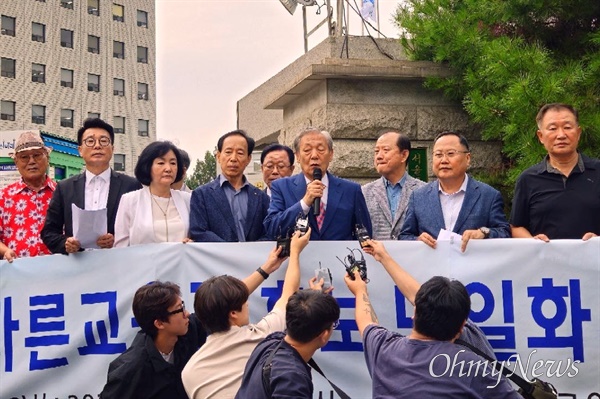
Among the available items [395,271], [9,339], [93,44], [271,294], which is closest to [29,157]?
[9,339]

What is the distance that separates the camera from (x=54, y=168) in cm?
2619

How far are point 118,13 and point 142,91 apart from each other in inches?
223

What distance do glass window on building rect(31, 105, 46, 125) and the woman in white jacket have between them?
47.8m

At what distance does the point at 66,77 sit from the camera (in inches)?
2051

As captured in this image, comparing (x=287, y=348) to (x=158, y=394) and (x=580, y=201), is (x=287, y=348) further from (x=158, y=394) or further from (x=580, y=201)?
(x=580, y=201)

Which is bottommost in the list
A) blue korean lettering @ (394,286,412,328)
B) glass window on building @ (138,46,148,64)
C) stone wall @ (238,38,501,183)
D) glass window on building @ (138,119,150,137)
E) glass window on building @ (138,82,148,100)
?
blue korean lettering @ (394,286,412,328)

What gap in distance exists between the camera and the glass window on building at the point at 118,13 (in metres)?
55.5

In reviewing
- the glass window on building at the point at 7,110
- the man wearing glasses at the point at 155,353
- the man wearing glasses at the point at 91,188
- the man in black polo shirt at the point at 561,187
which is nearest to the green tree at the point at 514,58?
the man in black polo shirt at the point at 561,187

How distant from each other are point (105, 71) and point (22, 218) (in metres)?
51.1

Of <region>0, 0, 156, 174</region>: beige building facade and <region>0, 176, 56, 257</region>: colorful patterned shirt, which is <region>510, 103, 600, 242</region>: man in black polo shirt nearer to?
<region>0, 176, 56, 257</region>: colorful patterned shirt

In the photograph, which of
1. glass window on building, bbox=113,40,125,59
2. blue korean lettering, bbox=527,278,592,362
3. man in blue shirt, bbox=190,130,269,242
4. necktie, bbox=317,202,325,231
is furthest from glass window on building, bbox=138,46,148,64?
blue korean lettering, bbox=527,278,592,362

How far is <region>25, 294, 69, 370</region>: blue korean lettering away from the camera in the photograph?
4.99 m

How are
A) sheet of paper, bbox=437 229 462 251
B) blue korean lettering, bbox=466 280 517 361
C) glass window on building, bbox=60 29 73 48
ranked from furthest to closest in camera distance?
glass window on building, bbox=60 29 73 48
sheet of paper, bbox=437 229 462 251
blue korean lettering, bbox=466 280 517 361

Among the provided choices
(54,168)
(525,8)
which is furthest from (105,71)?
(525,8)
